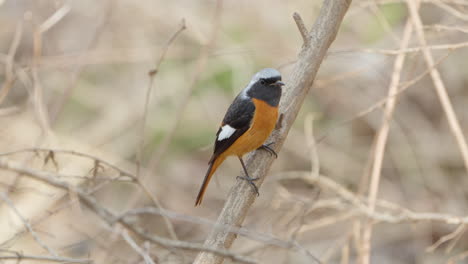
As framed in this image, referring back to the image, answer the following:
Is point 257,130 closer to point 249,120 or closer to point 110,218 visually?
point 249,120

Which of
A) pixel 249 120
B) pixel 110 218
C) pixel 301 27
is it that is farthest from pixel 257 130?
pixel 110 218

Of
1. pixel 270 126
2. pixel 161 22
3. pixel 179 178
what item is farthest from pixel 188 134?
pixel 270 126

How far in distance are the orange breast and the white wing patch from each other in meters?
0.10

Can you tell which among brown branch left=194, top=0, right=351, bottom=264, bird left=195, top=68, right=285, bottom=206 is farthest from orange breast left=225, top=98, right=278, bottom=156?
brown branch left=194, top=0, right=351, bottom=264

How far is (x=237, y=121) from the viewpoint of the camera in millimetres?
4168

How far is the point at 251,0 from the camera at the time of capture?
851cm

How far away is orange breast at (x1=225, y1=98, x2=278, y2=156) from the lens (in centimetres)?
383

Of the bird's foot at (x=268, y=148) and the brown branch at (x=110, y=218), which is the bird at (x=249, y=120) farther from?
the brown branch at (x=110, y=218)

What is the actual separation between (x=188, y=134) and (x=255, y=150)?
4842 mm

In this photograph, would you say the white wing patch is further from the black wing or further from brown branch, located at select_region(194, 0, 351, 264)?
brown branch, located at select_region(194, 0, 351, 264)

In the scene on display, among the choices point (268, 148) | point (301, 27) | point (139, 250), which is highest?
point (301, 27)

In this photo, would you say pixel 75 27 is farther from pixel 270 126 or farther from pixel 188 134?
pixel 270 126

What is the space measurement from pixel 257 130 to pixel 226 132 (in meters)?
0.36

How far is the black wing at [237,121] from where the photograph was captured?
4.11 m
